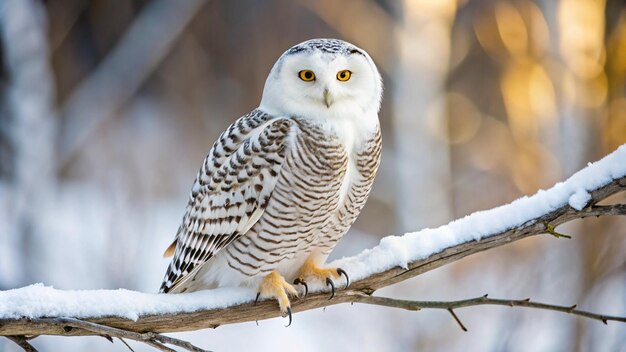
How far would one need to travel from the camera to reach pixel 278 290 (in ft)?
8.86

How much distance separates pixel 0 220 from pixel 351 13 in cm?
336

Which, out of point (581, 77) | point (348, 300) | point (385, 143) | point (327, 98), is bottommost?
point (348, 300)

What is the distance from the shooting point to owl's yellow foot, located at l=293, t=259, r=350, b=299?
2.68 m

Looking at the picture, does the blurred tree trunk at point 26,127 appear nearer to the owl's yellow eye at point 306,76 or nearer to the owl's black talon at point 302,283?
the owl's black talon at point 302,283

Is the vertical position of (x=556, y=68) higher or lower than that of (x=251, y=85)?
lower

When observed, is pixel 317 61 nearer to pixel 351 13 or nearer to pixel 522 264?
pixel 522 264

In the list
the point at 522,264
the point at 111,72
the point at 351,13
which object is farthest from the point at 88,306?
the point at 111,72

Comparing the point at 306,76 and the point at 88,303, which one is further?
the point at 306,76

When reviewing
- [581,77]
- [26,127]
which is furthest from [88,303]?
[581,77]

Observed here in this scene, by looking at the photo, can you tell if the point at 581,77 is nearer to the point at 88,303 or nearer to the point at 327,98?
the point at 327,98

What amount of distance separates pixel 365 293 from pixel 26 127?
392 centimetres

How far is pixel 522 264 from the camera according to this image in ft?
19.1

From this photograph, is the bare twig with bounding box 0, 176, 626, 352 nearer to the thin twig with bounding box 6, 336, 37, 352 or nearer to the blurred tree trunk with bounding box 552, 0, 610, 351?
the thin twig with bounding box 6, 336, 37, 352

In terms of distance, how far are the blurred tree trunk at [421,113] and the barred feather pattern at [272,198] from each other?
132 inches
